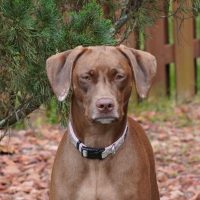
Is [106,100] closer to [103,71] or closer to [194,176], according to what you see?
[103,71]

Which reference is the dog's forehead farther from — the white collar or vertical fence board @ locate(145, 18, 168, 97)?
vertical fence board @ locate(145, 18, 168, 97)

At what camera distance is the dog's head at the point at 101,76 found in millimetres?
4371

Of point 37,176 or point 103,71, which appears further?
point 37,176

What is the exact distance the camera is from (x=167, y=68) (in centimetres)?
1020

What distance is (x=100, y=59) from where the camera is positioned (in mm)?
4547

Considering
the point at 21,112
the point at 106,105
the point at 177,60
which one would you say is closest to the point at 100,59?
the point at 106,105

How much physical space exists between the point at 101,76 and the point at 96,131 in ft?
1.26

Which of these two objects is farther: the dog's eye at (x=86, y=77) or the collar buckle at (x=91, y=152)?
the collar buckle at (x=91, y=152)

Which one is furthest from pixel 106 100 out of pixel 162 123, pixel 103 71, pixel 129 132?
pixel 162 123

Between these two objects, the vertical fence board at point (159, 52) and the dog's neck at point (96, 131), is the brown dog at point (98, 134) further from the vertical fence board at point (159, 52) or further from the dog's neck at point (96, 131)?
the vertical fence board at point (159, 52)

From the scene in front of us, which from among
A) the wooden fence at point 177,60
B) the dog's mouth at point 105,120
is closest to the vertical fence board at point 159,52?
the wooden fence at point 177,60

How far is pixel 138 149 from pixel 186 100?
5360 millimetres

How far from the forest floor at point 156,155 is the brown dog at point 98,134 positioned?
148 cm

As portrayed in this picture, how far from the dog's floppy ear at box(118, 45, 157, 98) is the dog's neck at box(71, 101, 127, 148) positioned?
0.21 metres
